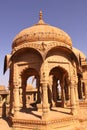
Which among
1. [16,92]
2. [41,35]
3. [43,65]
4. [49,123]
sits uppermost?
[41,35]

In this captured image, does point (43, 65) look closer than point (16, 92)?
Yes

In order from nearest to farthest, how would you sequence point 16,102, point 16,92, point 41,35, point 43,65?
point 43,65, point 16,102, point 16,92, point 41,35

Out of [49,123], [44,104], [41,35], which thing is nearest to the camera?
[49,123]

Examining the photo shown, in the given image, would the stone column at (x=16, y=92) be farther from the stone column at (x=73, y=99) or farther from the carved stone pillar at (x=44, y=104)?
the stone column at (x=73, y=99)

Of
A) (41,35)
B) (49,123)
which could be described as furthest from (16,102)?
(41,35)

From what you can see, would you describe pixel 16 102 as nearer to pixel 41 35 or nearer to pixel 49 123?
pixel 49 123

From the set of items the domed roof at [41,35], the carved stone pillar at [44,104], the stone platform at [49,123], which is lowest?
the stone platform at [49,123]

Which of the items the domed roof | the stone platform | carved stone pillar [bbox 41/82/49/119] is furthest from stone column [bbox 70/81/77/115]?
the domed roof

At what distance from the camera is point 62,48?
36.8 feet

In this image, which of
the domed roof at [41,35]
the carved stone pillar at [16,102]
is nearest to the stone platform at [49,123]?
the carved stone pillar at [16,102]

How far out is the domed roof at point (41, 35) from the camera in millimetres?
11133

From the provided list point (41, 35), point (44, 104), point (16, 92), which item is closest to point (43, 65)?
point (41, 35)

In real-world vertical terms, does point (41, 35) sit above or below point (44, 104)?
above

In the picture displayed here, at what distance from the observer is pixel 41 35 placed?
11.1m
